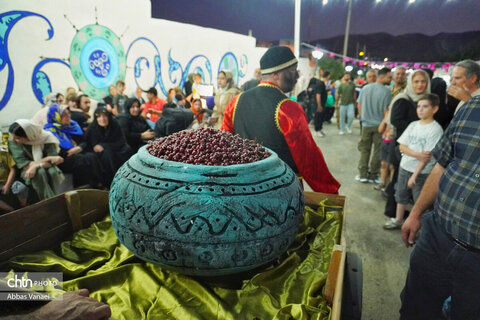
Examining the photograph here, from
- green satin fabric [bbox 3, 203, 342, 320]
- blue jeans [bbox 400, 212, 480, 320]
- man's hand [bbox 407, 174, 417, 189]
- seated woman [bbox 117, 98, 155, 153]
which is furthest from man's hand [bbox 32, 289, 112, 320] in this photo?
seated woman [bbox 117, 98, 155, 153]

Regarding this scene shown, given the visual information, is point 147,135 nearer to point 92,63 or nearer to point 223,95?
point 223,95

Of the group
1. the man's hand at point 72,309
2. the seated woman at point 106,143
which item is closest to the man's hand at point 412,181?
the man's hand at point 72,309

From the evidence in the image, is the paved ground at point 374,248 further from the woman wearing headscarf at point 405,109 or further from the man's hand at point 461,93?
the man's hand at point 461,93

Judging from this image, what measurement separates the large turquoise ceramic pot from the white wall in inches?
204

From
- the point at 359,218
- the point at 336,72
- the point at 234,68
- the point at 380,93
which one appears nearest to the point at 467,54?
the point at 336,72

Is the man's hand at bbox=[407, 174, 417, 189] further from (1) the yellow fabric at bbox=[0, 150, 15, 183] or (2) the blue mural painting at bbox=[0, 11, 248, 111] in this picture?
(2) the blue mural painting at bbox=[0, 11, 248, 111]

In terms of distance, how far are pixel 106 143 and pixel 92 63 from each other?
290cm

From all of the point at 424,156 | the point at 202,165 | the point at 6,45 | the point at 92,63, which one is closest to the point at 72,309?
the point at 202,165

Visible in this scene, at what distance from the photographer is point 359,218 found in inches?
150

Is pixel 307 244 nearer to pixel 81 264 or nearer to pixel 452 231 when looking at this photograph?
pixel 452 231

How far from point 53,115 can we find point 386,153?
190 inches

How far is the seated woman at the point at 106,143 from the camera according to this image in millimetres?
4480

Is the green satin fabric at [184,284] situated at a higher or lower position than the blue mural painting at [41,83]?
lower

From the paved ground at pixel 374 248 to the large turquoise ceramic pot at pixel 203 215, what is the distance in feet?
5.32
